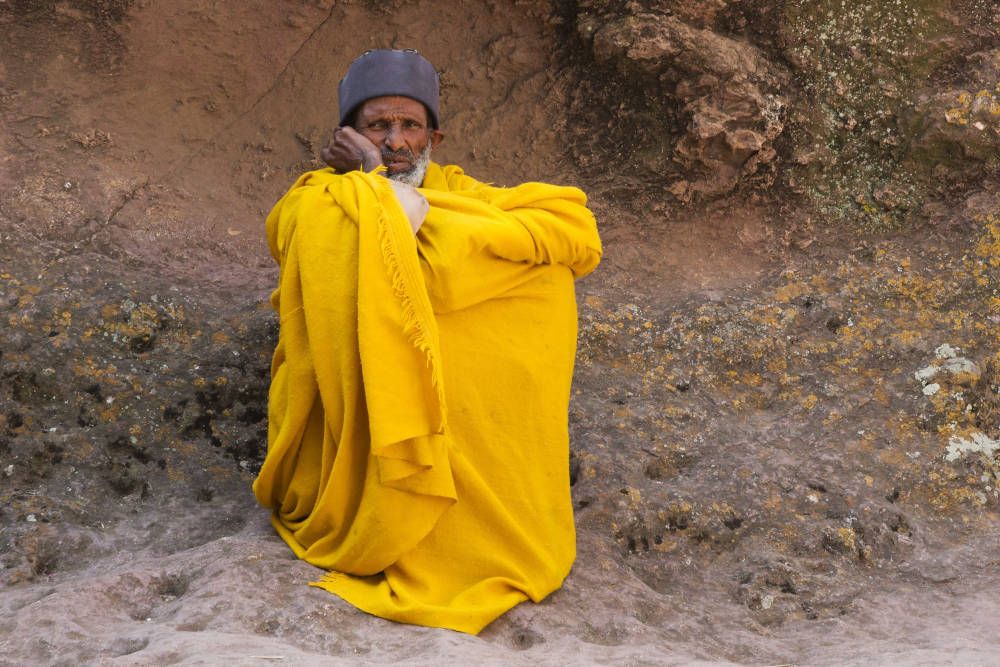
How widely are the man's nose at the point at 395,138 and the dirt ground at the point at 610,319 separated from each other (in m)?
0.91

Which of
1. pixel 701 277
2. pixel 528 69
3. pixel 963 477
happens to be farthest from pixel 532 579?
pixel 528 69

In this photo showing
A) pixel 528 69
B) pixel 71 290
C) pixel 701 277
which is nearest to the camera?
pixel 71 290

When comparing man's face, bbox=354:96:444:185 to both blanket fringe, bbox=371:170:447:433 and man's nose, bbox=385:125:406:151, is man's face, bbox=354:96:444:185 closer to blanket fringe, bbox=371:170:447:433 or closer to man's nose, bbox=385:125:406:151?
man's nose, bbox=385:125:406:151

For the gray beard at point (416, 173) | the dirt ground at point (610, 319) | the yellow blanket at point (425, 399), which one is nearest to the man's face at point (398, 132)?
the gray beard at point (416, 173)

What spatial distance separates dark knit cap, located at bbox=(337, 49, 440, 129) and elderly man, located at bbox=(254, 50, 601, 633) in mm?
332

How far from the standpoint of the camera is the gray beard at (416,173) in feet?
12.1

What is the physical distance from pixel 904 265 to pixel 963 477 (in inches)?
37.0

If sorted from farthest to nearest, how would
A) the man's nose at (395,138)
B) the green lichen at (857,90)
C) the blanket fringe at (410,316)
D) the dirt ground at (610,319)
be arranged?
the green lichen at (857,90), the man's nose at (395,138), the dirt ground at (610,319), the blanket fringe at (410,316)

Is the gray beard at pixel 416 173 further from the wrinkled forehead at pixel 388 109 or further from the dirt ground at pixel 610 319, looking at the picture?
the dirt ground at pixel 610 319

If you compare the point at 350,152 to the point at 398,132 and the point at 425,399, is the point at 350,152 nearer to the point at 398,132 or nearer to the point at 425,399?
the point at 398,132

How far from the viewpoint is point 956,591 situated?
3314mm

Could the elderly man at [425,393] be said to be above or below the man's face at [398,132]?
below

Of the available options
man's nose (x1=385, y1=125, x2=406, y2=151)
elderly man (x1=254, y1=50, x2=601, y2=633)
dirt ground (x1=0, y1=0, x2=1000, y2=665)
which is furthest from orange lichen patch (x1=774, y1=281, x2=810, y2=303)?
man's nose (x1=385, y1=125, x2=406, y2=151)

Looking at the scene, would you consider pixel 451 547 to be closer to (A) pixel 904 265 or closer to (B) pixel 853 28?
(A) pixel 904 265
